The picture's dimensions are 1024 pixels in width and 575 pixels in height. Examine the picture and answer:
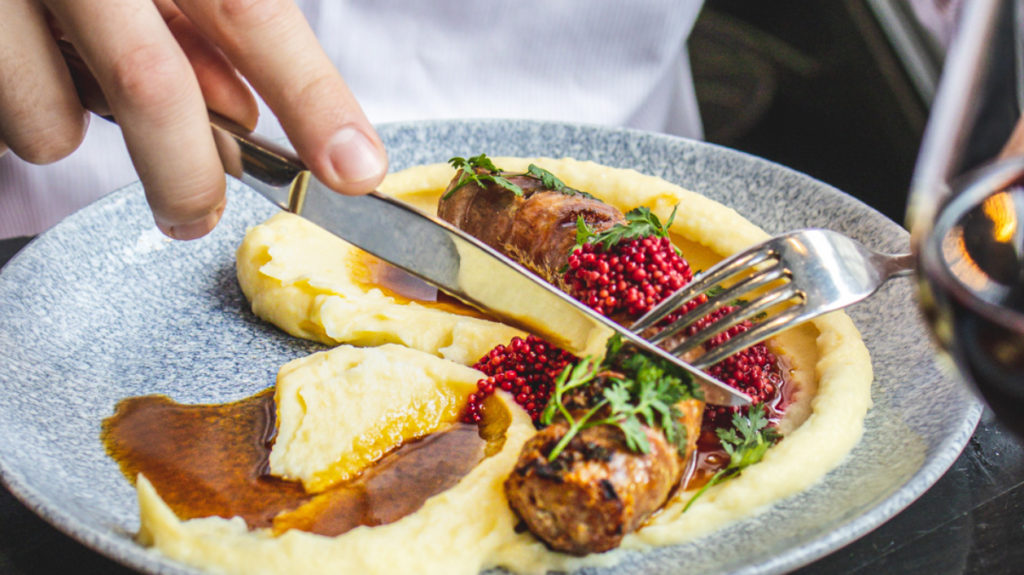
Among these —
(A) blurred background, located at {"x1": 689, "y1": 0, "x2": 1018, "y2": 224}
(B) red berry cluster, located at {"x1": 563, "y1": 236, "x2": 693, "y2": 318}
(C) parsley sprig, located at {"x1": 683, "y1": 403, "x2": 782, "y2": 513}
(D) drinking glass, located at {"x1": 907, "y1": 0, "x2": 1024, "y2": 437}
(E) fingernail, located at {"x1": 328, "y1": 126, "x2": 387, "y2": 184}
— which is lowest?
(A) blurred background, located at {"x1": 689, "y1": 0, "x2": 1018, "y2": 224}

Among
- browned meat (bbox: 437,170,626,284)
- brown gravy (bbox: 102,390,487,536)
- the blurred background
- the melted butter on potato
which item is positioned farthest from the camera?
the blurred background

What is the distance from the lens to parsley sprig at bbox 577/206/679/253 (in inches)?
102

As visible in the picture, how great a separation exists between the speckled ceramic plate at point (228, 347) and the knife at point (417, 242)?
417 millimetres

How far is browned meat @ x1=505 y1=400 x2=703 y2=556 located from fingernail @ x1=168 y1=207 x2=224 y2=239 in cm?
119

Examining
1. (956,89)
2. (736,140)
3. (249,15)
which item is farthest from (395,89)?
(956,89)

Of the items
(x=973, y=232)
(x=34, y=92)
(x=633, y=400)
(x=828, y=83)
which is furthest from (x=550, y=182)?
(x=828, y=83)

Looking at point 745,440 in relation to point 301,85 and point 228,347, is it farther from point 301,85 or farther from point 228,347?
point 228,347

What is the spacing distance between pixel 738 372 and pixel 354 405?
1.13 metres

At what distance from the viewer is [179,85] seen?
2096 mm

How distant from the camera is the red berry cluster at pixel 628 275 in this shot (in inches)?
97.8

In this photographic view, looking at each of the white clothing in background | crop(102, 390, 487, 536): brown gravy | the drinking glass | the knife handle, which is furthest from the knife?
the white clothing in background

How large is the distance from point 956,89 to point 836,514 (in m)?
1.18

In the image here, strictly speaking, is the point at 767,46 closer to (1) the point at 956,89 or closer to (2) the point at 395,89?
(2) the point at 395,89

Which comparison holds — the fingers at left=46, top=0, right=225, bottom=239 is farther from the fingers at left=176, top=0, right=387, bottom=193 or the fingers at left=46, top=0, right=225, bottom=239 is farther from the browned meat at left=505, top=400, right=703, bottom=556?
the browned meat at left=505, top=400, right=703, bottom=556
